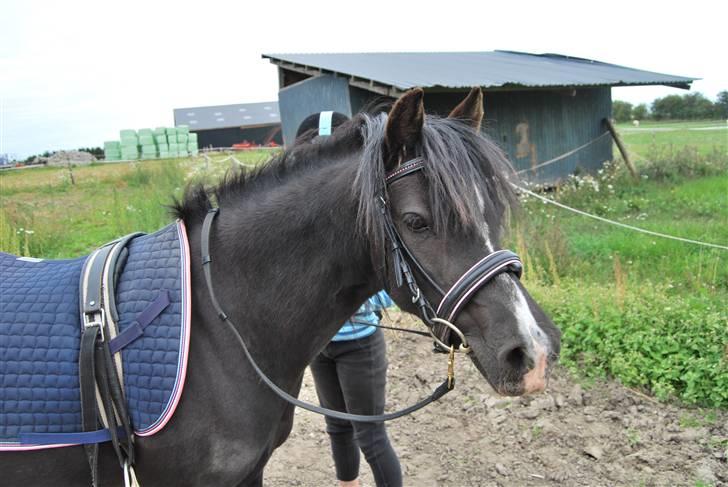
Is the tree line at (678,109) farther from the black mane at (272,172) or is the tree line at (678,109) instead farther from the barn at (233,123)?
the black mane at (272,172)

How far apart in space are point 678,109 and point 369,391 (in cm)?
3671

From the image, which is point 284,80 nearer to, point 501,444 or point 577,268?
point 577,268

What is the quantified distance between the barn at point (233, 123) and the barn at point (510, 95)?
34.0m

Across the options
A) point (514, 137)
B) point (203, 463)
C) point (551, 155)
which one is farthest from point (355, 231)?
point (551, 155)

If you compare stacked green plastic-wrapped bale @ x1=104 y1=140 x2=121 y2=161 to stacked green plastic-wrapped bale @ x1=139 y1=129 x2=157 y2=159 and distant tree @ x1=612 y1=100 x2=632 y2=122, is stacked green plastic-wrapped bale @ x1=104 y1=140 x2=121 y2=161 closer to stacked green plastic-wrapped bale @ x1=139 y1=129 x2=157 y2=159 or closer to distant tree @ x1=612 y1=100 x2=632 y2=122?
stacked green plastic-wrapped bale @ x1=139 y1=129 x2=157 y2=159

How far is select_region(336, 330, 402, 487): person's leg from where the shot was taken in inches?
103

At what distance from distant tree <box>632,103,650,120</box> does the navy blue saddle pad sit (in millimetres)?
39381

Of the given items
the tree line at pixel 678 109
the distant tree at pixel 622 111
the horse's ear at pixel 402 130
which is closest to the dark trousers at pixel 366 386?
the horse's ear at pixel 402 130

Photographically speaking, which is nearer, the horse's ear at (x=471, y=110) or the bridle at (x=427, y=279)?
the bridle at (x=427, y=279)

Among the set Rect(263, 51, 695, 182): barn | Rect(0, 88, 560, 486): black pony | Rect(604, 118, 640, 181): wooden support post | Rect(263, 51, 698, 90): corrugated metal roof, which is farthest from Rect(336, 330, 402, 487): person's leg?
Rect(604, 118, 640, 181): wooden support post

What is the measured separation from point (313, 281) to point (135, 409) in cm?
70

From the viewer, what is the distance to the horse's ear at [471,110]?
6.44 ft

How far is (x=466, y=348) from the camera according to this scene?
168 cm

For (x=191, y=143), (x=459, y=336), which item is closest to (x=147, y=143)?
(x=191, y=143)
